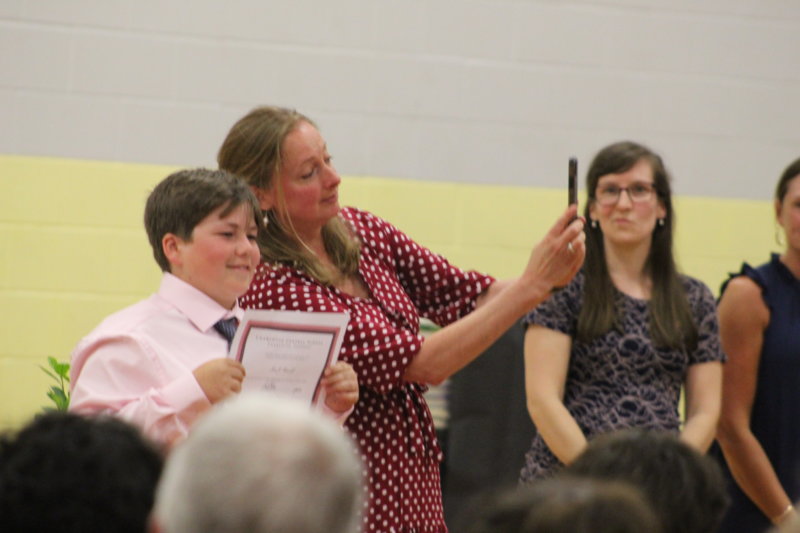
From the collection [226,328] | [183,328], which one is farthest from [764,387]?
[183,328]

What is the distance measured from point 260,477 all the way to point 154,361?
98 centimetres

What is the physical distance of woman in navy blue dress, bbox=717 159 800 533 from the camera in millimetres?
3354

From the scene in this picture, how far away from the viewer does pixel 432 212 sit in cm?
448

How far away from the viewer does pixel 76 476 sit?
1251mm

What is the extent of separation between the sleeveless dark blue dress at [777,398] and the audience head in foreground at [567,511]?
2.27 meters

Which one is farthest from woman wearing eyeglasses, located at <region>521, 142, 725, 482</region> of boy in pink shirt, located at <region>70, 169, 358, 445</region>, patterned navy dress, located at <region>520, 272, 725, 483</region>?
boy in pink shirt, located at <region>70, 169, 358, 445</region>

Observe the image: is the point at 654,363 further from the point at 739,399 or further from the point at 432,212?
the point at 432,212

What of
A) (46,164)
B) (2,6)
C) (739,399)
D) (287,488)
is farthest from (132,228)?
(287,488)

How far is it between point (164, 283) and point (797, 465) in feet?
6.38

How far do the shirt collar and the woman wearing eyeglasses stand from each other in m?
1.11

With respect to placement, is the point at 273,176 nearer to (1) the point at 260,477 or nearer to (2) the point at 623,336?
(2) the point at 623,336

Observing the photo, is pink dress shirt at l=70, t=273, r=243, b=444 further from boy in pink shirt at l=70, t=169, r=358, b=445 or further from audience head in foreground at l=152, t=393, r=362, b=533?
audience head in foreground at l=152, t=393, r=362, b=533

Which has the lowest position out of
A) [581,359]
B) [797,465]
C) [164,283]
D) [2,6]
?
[797,465]

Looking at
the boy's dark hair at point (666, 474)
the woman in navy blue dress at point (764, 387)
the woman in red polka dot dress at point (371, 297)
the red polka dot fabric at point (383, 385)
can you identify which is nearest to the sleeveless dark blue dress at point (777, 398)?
the woman in navy blue dress at point (764, 387)
